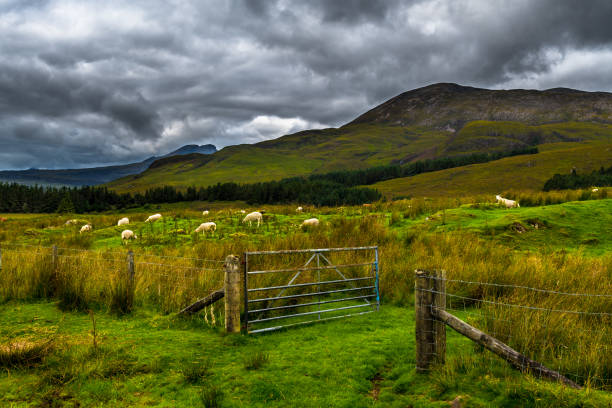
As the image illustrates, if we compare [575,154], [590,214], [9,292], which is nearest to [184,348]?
[9,292]

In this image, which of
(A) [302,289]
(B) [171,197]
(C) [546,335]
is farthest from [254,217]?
(B) [171,197]

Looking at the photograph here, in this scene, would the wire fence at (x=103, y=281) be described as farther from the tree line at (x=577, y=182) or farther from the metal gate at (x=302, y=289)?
the tree line at (x=577, y=182)

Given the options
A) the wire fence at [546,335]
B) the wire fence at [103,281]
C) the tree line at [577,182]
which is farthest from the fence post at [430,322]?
the tree line at [577,182]

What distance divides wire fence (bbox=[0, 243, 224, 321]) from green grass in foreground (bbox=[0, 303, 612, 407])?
3.49 feet

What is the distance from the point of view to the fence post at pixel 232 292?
615 centimetres

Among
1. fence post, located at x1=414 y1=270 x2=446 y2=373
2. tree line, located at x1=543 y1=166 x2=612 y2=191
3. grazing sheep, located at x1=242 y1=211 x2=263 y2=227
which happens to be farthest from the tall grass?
tree line, located at x1=543 y1=166 x2=612 y2=191

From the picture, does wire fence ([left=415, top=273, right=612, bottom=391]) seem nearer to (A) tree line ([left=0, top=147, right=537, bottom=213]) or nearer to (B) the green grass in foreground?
(B) the green grass in foreground

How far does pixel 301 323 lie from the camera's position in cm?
701

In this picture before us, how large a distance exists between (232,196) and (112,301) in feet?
297

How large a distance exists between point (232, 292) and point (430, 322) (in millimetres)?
3246

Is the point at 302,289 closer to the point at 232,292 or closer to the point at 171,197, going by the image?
the point at 232,292

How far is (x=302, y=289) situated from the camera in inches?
332

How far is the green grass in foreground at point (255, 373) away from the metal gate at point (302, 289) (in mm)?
606

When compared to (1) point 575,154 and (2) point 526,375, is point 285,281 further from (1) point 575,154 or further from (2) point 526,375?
(1) point 575,154
